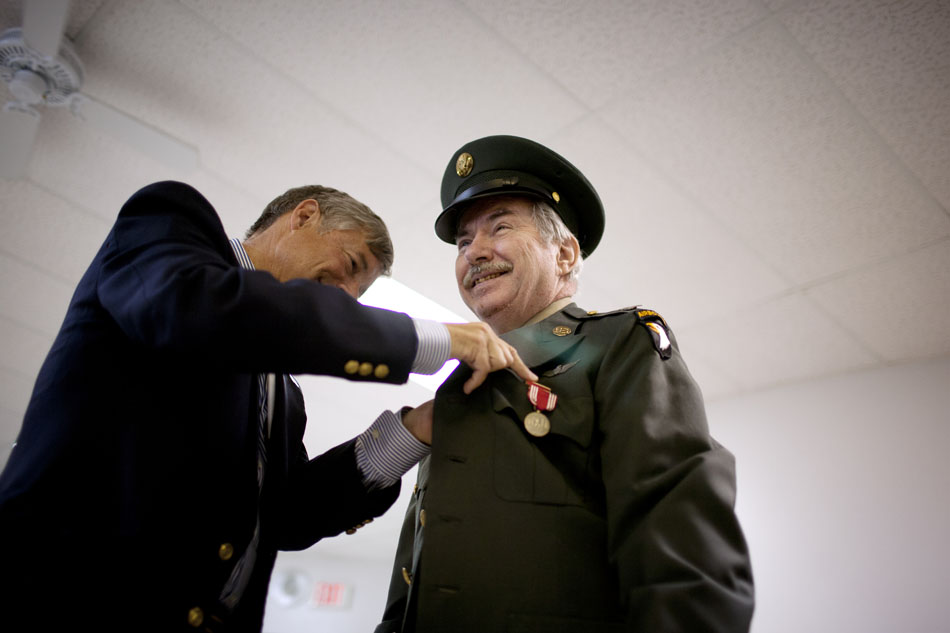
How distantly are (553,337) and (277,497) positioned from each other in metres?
0.70

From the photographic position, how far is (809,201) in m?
2.68

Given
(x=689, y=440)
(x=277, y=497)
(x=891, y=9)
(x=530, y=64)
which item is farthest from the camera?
(x=530, y=64)

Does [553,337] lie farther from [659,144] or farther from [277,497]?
[659,144]

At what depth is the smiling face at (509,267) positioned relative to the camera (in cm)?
154

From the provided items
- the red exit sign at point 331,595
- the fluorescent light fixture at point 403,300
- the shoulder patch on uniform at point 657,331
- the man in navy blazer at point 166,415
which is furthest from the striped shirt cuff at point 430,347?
the red exit sign at point 331,595

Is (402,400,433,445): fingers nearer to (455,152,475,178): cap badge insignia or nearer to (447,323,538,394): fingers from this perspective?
(447,323,538,394): fingers

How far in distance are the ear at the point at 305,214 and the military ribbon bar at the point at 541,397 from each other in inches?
31.5

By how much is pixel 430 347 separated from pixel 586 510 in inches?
15.9

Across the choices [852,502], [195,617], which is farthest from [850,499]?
[195,617]

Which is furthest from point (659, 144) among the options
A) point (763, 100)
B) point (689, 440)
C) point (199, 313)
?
point (199, 313)

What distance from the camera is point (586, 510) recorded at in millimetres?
1050

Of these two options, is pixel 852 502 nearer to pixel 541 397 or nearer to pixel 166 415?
pixel 541 397

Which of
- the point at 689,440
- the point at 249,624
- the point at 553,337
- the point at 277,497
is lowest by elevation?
the point at 249,624

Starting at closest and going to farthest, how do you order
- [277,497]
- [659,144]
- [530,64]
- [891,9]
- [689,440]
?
[689,440] < [277,497] < [891,9] < [530,64] < [659,144]
